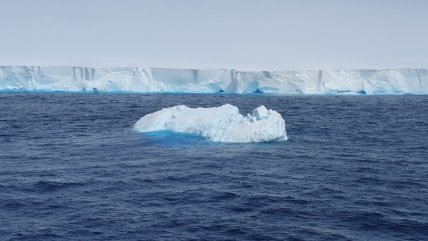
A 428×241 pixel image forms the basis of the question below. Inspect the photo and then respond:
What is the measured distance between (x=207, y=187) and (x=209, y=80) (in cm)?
4520

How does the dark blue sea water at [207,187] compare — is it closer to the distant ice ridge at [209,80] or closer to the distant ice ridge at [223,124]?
the distant ice ridge at [223,124]

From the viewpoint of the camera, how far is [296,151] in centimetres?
1988

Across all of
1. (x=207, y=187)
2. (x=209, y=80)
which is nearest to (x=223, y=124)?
(x=207, y=187)

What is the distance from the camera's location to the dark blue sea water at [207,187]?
10.2 meters

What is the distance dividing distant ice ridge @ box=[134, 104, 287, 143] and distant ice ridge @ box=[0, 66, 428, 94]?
108ft

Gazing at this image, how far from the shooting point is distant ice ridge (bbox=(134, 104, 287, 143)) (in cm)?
2186

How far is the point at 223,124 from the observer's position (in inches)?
889

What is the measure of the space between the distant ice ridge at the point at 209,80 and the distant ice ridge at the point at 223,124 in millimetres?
33033

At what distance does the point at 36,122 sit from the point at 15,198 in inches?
702

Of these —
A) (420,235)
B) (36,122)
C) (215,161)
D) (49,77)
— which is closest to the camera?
(420,235)

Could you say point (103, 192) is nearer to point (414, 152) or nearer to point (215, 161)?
point (215, 161)

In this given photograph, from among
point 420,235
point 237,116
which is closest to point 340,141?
point 237,116

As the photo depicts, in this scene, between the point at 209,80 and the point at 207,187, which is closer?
the point at 207,187

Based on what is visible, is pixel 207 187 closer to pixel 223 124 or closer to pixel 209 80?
pixel 223 124
